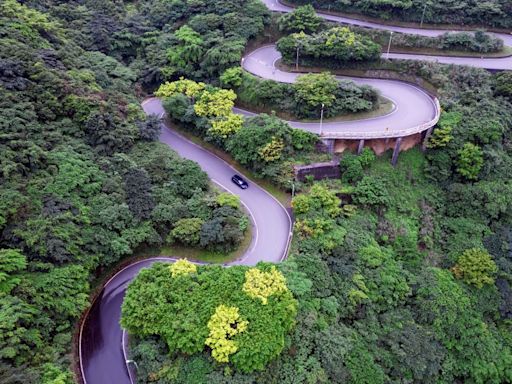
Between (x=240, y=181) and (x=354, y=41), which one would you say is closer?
(x=240, y=181)

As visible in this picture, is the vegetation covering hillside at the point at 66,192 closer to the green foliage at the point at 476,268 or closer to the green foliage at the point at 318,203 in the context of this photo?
the green foliage at the point at 318,203

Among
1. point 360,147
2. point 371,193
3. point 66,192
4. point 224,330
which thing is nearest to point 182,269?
point 224,330

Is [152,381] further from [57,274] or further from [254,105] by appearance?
[254,105]

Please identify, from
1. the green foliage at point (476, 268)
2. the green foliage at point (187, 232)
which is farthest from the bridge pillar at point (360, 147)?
the green foliage at point (187, 232)

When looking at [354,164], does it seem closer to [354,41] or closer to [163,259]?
[354,41]

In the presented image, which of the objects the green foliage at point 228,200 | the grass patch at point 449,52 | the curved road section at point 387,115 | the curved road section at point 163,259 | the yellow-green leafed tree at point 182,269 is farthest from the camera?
the grass patch at point 449,52
